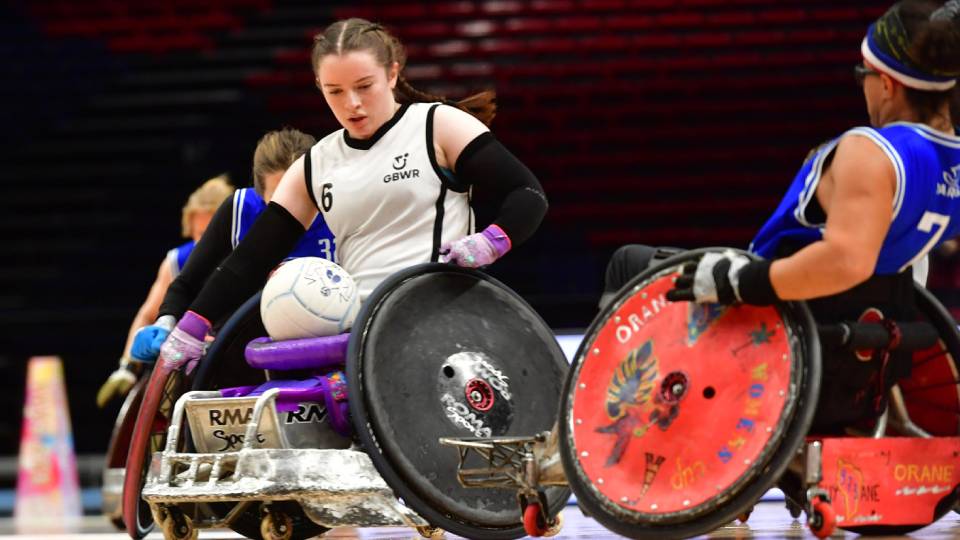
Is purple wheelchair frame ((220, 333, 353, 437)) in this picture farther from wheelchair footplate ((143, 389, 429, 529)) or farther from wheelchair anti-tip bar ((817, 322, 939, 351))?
wheelchair anti-tip bar ((817, 322, 939, 351))

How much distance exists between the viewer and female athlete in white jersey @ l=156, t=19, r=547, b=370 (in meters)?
3.44

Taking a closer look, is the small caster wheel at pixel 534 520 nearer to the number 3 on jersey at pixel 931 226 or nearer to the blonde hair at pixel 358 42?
the number 3 on jersey at pixel 931 226

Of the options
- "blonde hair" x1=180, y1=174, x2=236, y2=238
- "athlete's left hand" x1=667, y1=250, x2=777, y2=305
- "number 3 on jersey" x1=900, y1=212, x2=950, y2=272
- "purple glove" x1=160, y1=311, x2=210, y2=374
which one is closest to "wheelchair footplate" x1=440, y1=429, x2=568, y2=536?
"athlete's left hand" x1=667, y1=250, x2=777, y2=305

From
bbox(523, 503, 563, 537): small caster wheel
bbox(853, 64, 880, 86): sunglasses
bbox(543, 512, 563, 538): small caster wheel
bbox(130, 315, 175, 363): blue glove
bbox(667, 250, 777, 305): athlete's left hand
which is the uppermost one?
bbox(853, 64, 880, 86): sunglasses

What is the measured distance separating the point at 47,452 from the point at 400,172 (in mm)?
4749

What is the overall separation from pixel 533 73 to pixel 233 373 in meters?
7.84

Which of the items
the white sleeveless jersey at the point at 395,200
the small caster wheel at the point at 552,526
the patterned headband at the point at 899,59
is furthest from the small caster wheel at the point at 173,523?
the patterned headband at the point at 899,59

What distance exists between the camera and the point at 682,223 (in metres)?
10.2

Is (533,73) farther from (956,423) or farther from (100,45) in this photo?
(956,423)

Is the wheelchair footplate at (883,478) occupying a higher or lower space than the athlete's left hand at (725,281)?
lower

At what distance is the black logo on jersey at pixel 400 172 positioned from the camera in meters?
3.47

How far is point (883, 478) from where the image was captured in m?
2.74

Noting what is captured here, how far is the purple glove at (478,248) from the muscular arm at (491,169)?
0.03m

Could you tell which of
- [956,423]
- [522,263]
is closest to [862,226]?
[956,423]
